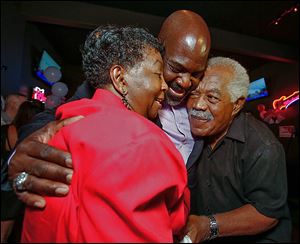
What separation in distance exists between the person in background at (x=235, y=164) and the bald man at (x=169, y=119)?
94mm

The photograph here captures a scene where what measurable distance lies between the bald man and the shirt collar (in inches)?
6.9

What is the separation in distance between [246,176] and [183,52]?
27.1 inches

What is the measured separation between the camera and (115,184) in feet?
1.85

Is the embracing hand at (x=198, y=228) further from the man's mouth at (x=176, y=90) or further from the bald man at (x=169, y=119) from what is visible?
Result: the man's mouth at (x=176, y=90)

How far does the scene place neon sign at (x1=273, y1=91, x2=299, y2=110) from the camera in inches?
177

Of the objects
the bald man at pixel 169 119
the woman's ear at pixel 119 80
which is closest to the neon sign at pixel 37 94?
the bald man at pixel 169 119

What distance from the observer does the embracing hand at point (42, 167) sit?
69cm

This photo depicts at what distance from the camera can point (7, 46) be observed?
181 inches

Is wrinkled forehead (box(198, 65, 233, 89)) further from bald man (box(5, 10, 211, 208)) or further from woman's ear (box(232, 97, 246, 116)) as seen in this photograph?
woman's ear (box(232, 97, 246, 116))

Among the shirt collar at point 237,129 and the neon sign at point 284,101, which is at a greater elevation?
the neon sign at point 284,101

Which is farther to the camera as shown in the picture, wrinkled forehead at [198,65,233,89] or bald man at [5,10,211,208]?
wrinkled forehead at [198,65,233,89]

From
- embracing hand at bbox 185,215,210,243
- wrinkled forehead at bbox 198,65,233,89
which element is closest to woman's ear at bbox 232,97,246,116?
wrinkled forehead at bbox 198,65,233,89

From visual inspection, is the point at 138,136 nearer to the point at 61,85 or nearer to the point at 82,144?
the point at 82,144

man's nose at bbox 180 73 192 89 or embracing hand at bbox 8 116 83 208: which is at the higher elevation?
man's nose at bbox 180 73 192 89
